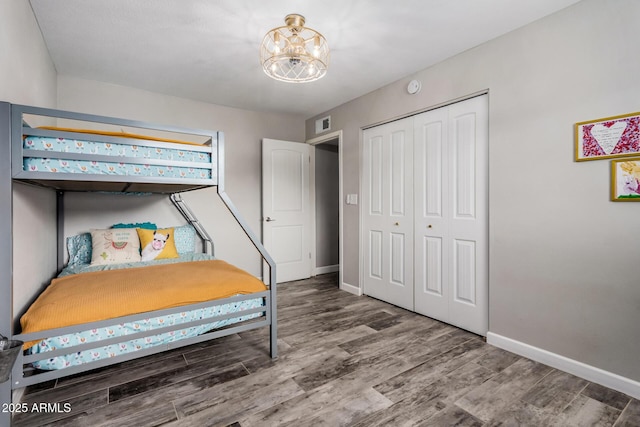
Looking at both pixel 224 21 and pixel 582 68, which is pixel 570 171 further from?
pixel 224 21

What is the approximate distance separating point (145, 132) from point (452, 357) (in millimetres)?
4176

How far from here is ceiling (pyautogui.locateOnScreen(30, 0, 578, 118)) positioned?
209 centimetres

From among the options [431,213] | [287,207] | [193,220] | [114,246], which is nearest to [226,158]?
[193,220]

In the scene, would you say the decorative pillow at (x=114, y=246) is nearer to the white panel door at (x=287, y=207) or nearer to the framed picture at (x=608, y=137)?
the white panel door at (x=287, y=207)

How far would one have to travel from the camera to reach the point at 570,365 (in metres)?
2.07

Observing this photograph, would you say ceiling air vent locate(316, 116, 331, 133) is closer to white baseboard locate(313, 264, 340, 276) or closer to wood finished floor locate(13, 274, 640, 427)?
white baseboard locate(313, 264, 340, 276)

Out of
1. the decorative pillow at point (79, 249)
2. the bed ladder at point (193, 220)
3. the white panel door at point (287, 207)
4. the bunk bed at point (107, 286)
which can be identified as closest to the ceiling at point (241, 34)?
the bunk bed at point (107, 286)

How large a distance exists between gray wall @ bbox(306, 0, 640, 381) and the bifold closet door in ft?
0.40

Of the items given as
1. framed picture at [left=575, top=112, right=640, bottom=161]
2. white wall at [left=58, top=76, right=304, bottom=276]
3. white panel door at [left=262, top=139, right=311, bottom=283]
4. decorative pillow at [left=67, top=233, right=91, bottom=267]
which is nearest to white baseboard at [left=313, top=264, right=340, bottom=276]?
white panel door at [left=262, top=139, right=311, bottom=283]

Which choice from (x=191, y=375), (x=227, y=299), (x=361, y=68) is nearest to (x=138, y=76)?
(x=361, y=68)

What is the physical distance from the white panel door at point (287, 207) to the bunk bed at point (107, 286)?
1.99 metres

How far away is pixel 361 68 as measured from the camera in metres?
3.02

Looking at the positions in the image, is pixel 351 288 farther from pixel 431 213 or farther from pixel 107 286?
pixel 107 286

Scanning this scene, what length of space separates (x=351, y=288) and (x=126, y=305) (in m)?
2.68
